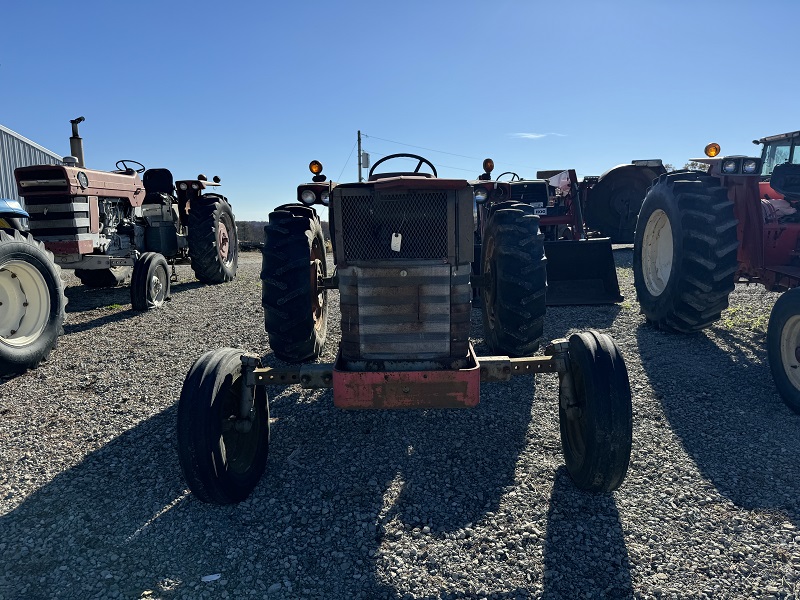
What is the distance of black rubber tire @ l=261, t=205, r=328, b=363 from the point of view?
3.94m

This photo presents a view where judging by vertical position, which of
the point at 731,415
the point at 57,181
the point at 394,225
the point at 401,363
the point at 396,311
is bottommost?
the point at 731,415

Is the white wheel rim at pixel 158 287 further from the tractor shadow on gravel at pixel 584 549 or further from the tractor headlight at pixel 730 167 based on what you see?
the tractor headlight at pixel 730 167

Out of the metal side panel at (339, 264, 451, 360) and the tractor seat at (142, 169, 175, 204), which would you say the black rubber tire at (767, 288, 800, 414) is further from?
the tractor seat at (142, 169, 175, 204)

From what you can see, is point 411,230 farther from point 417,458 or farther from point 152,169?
point 152,169

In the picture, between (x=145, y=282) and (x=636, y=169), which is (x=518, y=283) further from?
(x=636, y=169)

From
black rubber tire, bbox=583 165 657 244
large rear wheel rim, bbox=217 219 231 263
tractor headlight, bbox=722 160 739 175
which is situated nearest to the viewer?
tractor headlight, bbox=722 160 739 175

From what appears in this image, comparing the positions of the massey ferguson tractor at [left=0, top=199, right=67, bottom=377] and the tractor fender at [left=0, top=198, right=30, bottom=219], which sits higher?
the tractor fender at [left=0, top=198, right=30, bottom=219]

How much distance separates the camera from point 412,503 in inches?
115

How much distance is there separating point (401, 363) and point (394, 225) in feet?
2.66

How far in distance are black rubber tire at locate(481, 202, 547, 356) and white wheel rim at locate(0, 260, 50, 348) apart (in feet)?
15.3

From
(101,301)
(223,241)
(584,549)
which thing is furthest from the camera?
(223,241)

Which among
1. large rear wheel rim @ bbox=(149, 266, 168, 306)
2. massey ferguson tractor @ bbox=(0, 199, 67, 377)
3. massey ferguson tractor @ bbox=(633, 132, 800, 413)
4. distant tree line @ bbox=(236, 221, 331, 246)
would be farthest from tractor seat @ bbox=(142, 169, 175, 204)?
distant tree line @ bbox=(236, 221, 331, 246)

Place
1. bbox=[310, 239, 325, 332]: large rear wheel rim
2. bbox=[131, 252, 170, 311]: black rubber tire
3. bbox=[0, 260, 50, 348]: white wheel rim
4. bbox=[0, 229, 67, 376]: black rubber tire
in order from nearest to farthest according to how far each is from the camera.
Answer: bbox=[310, 239, 325, 332]: large rear wheel rim, bbox=[0, 229, 67, 376]: black rubber tire, bbox=[0, 260, 50, 348]: white wheel rim, bbox=[131, 252, 170, 311]: black rubber tire

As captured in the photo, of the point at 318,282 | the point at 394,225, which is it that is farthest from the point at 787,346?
the point at 318,282
